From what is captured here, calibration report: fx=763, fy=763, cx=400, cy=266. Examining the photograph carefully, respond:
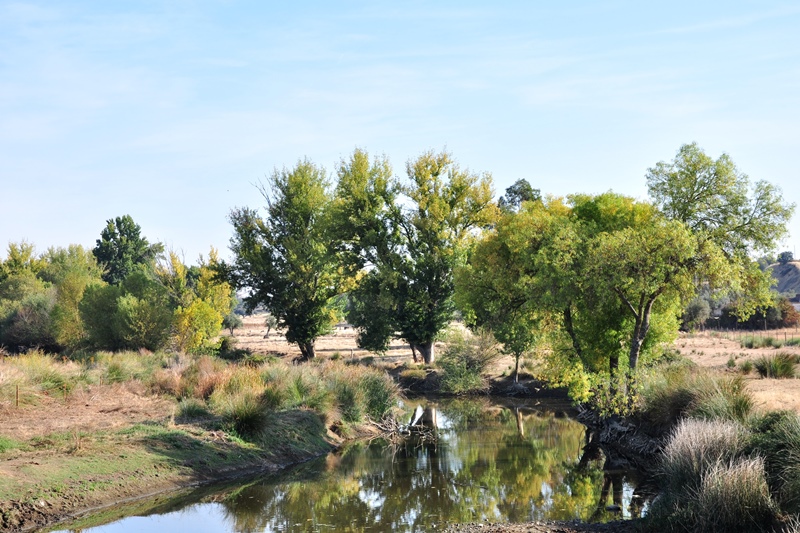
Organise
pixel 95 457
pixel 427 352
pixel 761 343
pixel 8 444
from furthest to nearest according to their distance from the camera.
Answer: pixel 761 343, pixel 427 352, pixel 95 457, pixel 8 444

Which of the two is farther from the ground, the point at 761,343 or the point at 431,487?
the point at 761,343

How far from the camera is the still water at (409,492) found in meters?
16.2

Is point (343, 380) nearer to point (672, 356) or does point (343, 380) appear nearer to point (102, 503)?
point (102, 503)

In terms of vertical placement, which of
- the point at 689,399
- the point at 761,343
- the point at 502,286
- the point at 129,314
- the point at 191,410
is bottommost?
the point at 761,343

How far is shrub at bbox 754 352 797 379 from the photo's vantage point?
2938 cm

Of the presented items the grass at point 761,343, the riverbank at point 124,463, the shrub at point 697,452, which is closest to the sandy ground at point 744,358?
the grass at point 761,343

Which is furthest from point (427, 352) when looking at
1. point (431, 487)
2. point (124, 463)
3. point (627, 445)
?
point (124, 463)

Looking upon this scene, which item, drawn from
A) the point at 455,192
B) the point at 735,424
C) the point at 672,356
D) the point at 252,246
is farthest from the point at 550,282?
the point at 252,246

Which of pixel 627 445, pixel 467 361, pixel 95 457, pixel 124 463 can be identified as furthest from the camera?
pixel 467 361

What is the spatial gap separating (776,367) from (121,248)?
8950 cm

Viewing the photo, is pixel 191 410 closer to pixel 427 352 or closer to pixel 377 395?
pixel 377 395

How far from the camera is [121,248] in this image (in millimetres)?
→ 102250

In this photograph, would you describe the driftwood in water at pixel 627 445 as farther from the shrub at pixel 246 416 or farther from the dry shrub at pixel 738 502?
the shrub at pixel 246 416

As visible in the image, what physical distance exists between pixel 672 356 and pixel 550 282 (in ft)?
59.0
